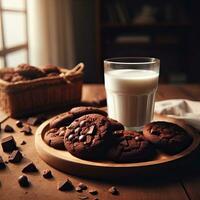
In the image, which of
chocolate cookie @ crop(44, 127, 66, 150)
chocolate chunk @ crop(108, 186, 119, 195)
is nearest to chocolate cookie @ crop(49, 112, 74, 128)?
chocolate cookie @ crop(44, 127, 66, 150)

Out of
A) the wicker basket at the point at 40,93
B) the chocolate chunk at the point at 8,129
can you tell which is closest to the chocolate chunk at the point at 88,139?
the chocolate chunk at the point at 8,129

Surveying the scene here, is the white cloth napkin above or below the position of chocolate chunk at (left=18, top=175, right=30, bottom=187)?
above

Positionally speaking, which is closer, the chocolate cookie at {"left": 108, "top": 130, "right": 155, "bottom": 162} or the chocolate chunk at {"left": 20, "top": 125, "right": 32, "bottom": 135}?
the chocolate cookie at {"left": 108, "top": 130, "right": 155, "bottom": 162}

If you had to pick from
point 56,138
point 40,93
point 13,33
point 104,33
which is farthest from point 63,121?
point 104,33

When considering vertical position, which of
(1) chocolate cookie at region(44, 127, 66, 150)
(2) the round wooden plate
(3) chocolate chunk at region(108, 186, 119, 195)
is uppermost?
(1) chocolate cookie at region(44, 127, 66, 150)

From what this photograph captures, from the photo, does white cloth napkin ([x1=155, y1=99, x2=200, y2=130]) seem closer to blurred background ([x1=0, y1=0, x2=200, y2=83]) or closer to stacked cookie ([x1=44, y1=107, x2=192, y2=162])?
stacked cookie ([x1=44, y1=107, x2=192, y2=162])

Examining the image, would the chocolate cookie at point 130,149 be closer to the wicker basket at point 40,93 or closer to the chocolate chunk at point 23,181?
the chocolate chunk at point 23,181

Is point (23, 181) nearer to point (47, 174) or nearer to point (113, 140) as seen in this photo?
point (47, 174)
